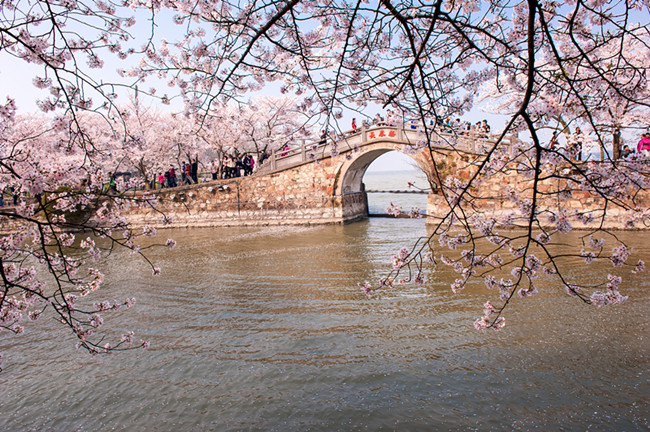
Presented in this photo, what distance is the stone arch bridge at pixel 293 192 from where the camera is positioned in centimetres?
1661

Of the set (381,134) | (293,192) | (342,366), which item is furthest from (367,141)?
(342,366)

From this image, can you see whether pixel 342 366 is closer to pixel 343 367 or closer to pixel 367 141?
pixel 343 367

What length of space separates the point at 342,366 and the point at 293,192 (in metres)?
14.4

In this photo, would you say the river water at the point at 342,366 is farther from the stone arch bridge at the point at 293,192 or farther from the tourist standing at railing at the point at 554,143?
the stone arch bridge at the point at 293,192

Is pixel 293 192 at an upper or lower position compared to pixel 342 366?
upper

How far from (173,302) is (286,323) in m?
2.38

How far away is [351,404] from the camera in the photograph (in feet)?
12.3

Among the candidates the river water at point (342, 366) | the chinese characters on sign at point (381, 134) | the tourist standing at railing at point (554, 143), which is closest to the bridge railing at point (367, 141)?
the chinese characters on sign at point (381, 134)

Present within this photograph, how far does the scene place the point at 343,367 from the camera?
4402mm

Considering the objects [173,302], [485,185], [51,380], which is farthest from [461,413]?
[485,185]

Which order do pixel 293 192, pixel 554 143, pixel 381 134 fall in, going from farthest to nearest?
pixel 293 192
pixel 381 134
pixel 554 143

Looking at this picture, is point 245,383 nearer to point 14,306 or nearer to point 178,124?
point 14,306

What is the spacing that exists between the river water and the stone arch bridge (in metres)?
9.88

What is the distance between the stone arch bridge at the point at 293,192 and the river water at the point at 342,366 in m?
9.88
